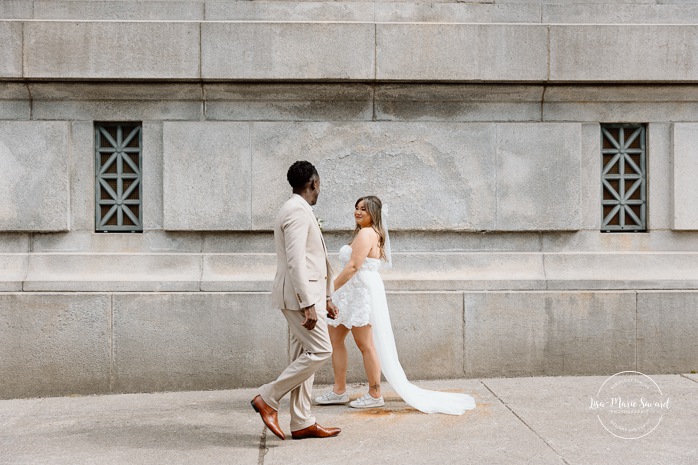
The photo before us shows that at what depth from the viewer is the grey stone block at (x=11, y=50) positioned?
27.2ft

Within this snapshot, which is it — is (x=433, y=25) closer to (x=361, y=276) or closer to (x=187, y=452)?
(x=361, y=276)

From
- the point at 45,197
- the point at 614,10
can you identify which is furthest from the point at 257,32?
the point at 614,10

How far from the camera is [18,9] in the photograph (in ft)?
27.8

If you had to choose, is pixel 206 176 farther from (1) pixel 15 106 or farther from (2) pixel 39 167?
(1) pixel 15 106

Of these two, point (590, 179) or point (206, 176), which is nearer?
point (206, 176)

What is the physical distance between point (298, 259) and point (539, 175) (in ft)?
12.2

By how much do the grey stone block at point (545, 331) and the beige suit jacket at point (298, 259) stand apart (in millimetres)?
2580

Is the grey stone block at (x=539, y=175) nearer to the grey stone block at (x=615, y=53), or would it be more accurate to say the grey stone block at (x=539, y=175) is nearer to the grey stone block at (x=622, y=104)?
the grey stone block at (x=622, y=104)

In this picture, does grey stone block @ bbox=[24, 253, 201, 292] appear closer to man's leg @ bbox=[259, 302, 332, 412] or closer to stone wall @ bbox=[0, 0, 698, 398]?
stone wall @ bbox=[0, 0, 698, 398]

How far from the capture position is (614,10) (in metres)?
8.77

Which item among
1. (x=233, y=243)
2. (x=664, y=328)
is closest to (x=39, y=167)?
(x=233, y=243)

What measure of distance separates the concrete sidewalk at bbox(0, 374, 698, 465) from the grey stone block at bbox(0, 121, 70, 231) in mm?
1924

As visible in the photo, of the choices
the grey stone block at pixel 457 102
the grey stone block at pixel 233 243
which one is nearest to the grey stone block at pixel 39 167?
the grey stone block at pixel 233 243

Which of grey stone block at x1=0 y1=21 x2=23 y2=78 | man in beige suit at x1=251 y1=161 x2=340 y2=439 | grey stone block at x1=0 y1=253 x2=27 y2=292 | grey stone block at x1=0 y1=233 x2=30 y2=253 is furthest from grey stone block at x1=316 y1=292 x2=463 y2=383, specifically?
grey stone block at x1=0 y1=21 x2=23 y2=78
